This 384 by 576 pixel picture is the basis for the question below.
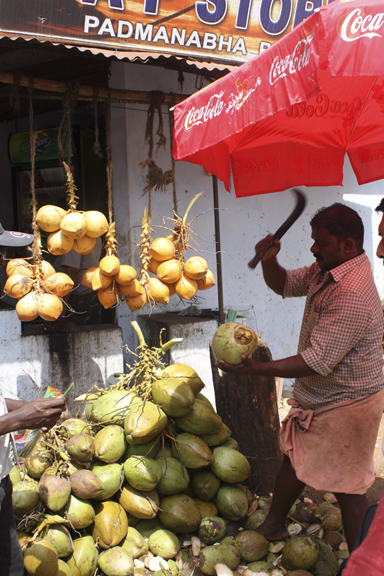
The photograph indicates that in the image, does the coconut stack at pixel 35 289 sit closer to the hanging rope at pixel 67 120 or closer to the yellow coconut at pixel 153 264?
the yellow coconut at pixel 153 264

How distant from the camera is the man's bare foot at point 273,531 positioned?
8.65 ft

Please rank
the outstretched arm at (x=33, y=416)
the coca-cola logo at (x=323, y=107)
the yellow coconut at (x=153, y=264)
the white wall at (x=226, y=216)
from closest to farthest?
the outstretched arm at (x=33, y=416), the coca-cola logo at (x=323, y=107), the yellow coconut at (x=153, y=264), the white wall at (x=226, y=216)

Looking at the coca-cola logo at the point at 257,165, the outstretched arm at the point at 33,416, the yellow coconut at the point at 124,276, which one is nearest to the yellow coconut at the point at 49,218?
the yellow coconut at the point at 124,276

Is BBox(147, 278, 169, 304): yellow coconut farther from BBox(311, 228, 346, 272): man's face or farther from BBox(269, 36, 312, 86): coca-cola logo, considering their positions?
BBox(269, 36, 312, 86): coca-cola logo

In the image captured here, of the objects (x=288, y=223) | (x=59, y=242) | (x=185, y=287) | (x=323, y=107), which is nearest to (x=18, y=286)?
(x=59, y=242)

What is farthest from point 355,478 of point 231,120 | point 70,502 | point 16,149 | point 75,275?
point 16,149

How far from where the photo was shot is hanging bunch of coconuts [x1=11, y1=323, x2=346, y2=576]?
231 centimetres

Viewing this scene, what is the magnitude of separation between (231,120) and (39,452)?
2.02 m

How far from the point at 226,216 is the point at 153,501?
132 inches

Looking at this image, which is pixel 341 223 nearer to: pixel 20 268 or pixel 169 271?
pixel 169 271

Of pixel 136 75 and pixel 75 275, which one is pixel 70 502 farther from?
pixel 136 75

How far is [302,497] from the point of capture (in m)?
3.21

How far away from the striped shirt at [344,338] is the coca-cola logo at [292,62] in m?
0.96

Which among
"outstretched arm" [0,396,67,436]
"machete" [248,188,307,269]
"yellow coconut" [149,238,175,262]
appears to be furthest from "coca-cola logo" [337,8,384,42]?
"yellow coconut" [149,238,175,262]
